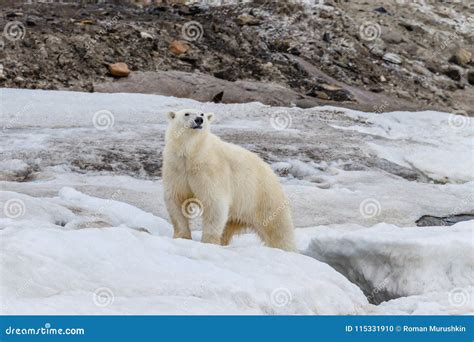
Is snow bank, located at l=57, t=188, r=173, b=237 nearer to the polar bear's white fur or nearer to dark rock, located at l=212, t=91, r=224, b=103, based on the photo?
the polar bear's white fur

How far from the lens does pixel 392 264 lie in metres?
7.35

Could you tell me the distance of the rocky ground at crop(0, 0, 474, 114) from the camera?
18.4 meters

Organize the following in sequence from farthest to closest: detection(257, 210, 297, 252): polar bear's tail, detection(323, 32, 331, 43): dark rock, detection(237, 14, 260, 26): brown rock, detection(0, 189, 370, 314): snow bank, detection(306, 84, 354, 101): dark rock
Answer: detection(323, 32, 331, 43): dark rock
detection(237, 14, 260, 26): brown rock
detection(306, 84, 354, 101): dark rock
detection(257, 210, 297, 252): polar bear's tail
detection(0, 189, 370, 314): snow bank

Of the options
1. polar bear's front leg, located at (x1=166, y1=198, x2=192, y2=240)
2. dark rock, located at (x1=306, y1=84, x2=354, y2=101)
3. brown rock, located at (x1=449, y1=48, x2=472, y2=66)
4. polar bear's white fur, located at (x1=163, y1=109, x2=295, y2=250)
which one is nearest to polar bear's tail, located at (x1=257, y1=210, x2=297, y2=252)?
polar bear's white fur, located at (x1=163, y1=109, x2=295, y2=250)

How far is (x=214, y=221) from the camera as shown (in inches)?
303

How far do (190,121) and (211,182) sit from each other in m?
0.59

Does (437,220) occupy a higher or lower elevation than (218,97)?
higher

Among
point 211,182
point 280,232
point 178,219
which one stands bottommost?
point 280,232

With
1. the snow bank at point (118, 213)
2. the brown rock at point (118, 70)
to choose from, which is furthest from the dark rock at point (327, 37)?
the snow bank at point (118, 213)

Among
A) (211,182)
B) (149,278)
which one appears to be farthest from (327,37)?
(149,278)

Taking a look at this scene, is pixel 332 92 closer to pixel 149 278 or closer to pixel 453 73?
pixel 453 73

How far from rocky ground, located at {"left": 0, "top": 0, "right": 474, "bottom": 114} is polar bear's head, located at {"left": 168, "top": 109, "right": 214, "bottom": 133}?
9943 mm

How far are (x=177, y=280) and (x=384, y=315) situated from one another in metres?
1.50

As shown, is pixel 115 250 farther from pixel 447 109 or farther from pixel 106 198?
pixel 447 109
